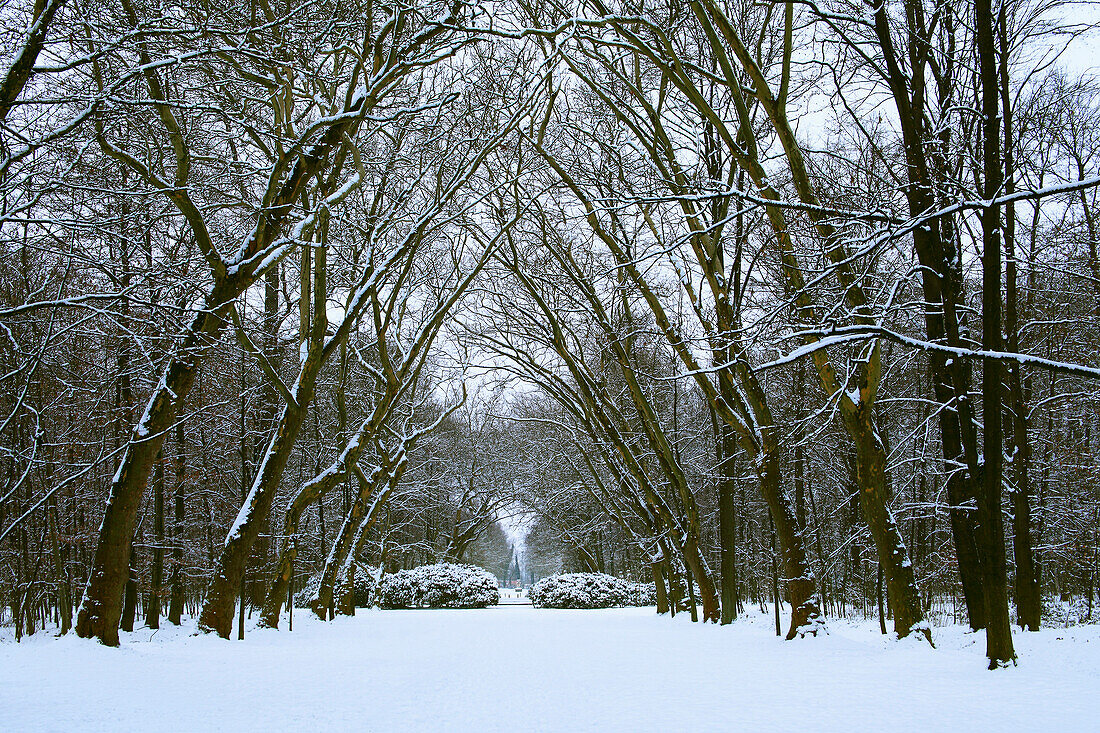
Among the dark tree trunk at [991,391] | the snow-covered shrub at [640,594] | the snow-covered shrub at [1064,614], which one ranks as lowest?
the snow-covered shrub at [640,594]

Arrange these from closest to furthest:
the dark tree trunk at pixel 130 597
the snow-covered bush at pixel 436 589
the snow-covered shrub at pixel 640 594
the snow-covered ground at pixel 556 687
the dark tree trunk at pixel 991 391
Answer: the snow-covered ground at pixel 556 687 → the dark tree trunk at pixel 991 391 → the dark tree trunk at pixel 130 597 → the snow-covered bush at pixel 436 589 → the snow-covered shrub at pixel 640 594

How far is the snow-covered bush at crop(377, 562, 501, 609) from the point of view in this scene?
95.3 ft

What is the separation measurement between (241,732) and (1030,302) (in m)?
14.4

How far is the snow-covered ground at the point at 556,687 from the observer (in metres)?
5.33

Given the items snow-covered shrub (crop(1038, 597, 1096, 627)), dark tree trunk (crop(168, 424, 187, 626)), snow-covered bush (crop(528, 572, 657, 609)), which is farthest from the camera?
snow-covered bush (crop(528, 572, 657, 609))

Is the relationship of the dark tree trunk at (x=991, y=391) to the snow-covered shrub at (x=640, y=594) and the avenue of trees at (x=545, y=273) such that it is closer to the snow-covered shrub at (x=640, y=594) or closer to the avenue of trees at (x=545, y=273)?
the avenue of trees at (x=545, y=273)

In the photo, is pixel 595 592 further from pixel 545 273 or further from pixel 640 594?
pixel 545 273

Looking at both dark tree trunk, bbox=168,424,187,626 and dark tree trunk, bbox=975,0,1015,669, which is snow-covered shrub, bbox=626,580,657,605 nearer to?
dark tree trunk, bbox=168,424,187,626

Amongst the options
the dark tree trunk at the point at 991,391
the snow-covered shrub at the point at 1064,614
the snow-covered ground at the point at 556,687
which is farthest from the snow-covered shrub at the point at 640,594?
the dark tree trunk at the point at 991,391

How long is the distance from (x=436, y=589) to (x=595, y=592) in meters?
6.33

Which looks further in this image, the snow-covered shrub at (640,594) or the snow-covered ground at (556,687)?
the snow-covered shrub at (640,594)

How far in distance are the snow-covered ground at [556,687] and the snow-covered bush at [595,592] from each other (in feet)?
62.6

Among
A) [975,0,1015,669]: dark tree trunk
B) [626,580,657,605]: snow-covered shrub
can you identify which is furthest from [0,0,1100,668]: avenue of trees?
[626,580,657,605]: snow-covered shrub

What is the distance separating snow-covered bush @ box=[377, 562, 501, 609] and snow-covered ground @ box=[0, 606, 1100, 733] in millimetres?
18065
